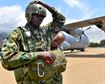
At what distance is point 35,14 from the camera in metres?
3.06

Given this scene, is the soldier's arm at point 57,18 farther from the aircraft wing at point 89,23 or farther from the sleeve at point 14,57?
the aircraft wing at point 89,23

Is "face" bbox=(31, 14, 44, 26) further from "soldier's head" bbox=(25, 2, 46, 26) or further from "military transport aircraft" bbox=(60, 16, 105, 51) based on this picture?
"military transport aircraft" bbox=(60, 16, 105, 51)

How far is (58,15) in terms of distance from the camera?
3355mm

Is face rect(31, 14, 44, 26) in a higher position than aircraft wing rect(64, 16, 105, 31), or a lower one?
lower

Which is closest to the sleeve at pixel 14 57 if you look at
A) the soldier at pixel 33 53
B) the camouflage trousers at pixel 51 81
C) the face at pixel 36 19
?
the soldier at pixel 33 53

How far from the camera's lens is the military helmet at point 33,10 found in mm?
3045

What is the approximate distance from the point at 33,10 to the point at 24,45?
32 centimetres

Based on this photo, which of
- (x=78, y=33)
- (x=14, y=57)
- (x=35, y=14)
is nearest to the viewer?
(x=14, y=57)

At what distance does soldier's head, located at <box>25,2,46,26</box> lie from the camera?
10.0ft

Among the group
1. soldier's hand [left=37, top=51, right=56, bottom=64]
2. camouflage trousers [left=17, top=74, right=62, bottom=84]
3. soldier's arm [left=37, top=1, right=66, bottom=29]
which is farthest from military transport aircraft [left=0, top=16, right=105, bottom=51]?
soldier's hand [left=37, top=51, right=56, bottom=64]

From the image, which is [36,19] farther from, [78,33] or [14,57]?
[78,33]

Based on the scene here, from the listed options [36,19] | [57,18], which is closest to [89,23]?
[57,18]

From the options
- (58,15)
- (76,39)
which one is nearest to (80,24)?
(76,39)

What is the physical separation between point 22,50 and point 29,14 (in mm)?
325
